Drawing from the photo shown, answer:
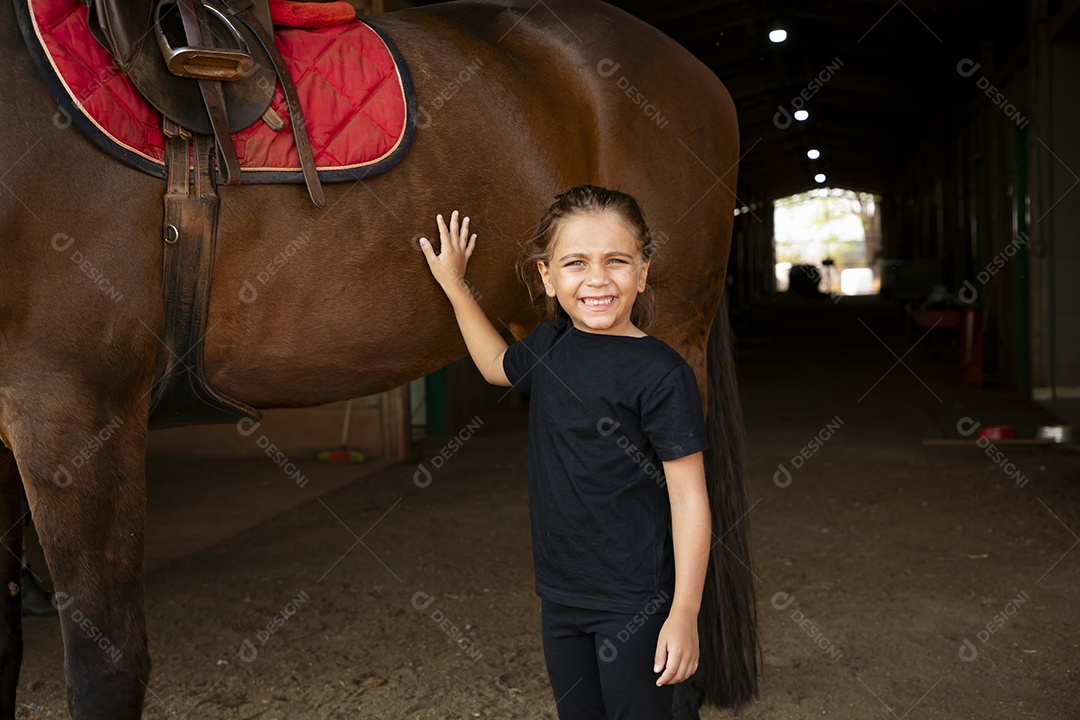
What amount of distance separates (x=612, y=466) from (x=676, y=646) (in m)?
0.29

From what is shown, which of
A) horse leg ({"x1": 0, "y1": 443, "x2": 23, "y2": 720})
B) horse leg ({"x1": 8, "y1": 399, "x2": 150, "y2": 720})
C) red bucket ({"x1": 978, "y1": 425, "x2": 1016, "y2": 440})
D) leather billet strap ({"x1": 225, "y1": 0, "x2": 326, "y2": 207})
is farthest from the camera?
red bucket ({"x1": 978, "y1": 425, "x2": 1016, "y2": 440})

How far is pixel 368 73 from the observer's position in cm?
205

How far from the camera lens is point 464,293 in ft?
6.56

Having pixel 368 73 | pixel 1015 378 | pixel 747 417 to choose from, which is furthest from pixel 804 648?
pixel 1015 378

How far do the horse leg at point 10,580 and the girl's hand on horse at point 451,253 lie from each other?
1010 millimetres

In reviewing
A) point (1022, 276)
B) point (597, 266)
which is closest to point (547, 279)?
point (597, 266)

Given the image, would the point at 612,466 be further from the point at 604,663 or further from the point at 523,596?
the point at 523,596

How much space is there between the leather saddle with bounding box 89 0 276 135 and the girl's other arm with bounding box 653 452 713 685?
1.05 metres

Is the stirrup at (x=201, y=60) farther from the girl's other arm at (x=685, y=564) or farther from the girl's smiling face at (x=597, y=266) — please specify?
the girl's other arm at (x=685, y=564)

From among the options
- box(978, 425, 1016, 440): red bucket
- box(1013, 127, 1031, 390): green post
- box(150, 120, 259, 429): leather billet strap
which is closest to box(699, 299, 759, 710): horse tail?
box(150, 120, 259, 429): leather billet strap

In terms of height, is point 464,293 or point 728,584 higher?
point 464,293

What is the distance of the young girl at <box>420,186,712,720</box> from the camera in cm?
154

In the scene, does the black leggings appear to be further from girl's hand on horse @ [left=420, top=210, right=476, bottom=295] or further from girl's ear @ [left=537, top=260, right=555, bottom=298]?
girl's hand on horse @ [left=420, top=210, right=476, bottom=295]

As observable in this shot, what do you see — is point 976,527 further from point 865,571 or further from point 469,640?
point 469,640
